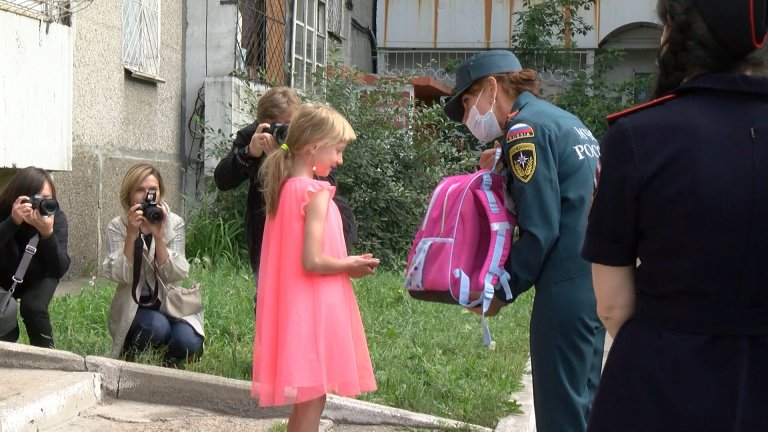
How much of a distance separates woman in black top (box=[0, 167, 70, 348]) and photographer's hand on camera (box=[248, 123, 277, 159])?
1367mm

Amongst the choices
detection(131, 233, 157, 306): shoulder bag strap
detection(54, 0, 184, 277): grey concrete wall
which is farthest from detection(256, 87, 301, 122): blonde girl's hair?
detection(54, 0, 184, 277): grey concrete wall

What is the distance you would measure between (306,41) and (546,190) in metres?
10.2

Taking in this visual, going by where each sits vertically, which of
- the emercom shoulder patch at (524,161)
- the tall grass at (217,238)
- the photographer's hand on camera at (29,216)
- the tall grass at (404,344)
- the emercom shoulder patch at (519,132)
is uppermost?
the emercom shoulder patch at (519,132)

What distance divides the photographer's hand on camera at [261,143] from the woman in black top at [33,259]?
4.48 feet

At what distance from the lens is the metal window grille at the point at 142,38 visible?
30.1 feet

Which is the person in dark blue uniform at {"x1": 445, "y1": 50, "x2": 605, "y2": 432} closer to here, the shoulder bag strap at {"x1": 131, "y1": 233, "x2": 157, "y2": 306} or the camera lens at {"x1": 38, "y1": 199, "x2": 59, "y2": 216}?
the shoulder bag strap at {"x1": 131, "y1": 233, "x2": 157, "y2": 306}

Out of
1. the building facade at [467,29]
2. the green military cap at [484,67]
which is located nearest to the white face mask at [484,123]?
the green military cap at [484,67]

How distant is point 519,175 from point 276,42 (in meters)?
9.29

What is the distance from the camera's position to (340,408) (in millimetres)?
5035

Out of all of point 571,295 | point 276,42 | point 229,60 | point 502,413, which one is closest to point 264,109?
point 502,413

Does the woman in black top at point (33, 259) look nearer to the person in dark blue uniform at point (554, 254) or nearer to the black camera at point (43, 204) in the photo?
the black camera at point (43, 204)

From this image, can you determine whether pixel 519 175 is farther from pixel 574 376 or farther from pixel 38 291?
pixel 38 291

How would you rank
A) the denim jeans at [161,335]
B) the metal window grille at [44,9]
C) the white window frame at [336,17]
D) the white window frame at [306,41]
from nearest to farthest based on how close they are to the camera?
the denim jeans at [161,335] < the metal window grille at [44,9] < the white window frame at [306,41] < the white window frame at [336,17]

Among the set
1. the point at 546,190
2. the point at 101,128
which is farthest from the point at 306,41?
the point at 546,190
